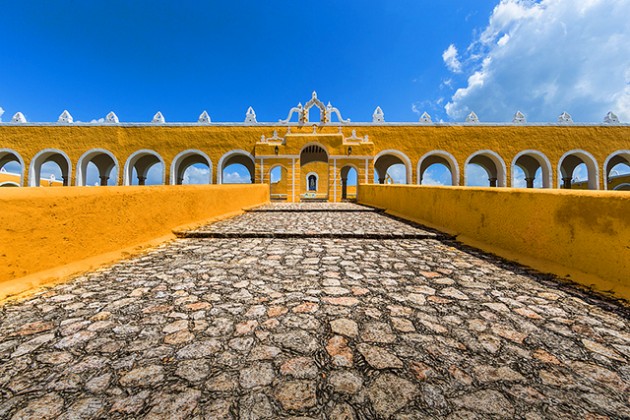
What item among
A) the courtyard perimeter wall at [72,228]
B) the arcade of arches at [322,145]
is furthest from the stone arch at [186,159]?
the courtyard perimeter wall at [72,228]

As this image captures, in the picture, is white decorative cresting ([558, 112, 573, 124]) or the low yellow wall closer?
the low yellow wall

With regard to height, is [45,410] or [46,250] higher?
[46,250]

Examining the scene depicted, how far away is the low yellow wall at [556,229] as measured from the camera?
93.4 inches

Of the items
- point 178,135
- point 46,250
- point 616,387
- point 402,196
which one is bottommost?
point 616,387

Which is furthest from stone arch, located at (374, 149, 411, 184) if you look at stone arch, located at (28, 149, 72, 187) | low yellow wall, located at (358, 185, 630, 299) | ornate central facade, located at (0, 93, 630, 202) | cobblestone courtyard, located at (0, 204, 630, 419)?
stone arch, located at (28, 149, 72, 187)

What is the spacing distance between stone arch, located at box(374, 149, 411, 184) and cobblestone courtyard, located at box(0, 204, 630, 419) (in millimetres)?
16274

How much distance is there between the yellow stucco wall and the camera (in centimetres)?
1730

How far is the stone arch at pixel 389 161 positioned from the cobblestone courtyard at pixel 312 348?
16.3 meters

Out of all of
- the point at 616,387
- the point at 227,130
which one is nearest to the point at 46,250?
the point at 616,387

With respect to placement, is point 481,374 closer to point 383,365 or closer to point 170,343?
point 383,365

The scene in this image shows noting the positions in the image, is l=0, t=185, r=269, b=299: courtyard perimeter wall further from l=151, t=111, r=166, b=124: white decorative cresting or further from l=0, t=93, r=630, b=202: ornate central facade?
l=151, t=111, r=166, b=124: white decorative cresting

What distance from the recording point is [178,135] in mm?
18250

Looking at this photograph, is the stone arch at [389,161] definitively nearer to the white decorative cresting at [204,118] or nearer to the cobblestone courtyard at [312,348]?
the white decorative cresting at [204,118]

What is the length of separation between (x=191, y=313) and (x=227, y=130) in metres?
18.3
